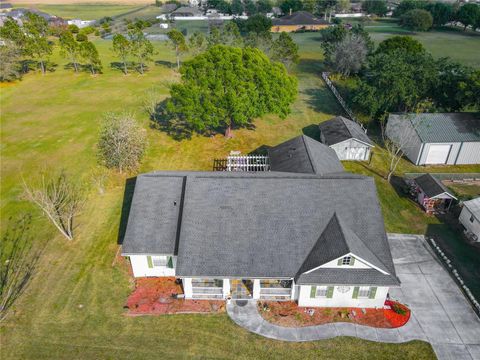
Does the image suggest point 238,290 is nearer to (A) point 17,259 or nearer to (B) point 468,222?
(A) point 17,259

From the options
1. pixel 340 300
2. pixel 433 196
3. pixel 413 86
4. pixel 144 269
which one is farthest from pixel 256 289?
pixel 413 86

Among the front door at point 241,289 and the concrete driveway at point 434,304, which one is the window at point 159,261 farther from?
the concrete driveway at point 434,304

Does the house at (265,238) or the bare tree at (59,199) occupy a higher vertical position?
the house at (265,238)

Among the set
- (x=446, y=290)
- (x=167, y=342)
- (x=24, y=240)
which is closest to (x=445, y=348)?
(x=446, y=290)

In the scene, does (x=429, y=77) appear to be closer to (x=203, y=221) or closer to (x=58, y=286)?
(x=203, y=221)

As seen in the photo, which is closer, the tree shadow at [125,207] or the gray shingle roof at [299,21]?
the tree shadow at [125,207]

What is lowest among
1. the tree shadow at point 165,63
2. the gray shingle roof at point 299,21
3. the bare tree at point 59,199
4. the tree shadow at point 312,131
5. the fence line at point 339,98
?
the bare tree at point 59,199

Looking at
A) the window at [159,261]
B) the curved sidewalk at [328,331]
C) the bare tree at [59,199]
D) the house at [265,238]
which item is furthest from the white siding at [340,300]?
the bare tree at [59,199]
